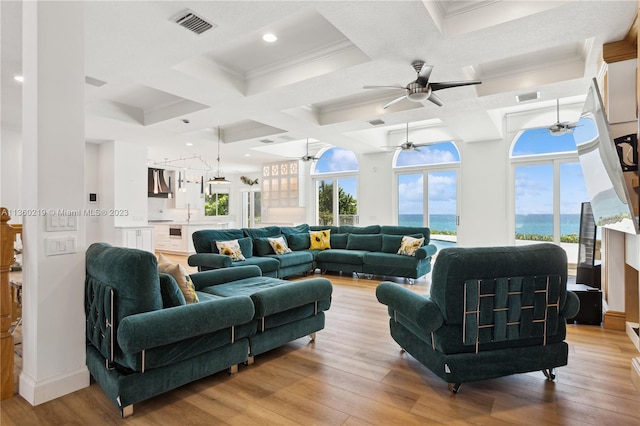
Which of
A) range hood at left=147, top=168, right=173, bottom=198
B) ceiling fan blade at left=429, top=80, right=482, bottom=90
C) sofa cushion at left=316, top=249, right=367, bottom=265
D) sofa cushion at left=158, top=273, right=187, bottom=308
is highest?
ceiling fan blade at left=429, top=80, right=482, bottom=90

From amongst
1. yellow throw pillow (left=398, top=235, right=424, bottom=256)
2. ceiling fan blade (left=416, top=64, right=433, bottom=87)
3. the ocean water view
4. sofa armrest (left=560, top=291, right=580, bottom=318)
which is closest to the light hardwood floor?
sofa armrest (left=560, top=291, right=580, bottom=318)

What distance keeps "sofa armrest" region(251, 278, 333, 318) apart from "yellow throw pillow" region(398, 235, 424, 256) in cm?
323

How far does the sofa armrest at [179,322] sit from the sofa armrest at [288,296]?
0.13m

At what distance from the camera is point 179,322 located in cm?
210

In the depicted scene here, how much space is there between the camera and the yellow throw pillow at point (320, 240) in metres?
7.05

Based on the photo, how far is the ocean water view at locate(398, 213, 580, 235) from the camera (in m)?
6.76

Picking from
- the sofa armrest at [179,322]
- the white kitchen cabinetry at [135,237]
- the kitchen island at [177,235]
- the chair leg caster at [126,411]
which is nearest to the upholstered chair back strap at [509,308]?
the sofa armrest at [179,322]

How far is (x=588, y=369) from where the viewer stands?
8.76 feet

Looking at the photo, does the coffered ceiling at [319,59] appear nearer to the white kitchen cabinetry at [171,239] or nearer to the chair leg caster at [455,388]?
the chair leg caster at [455,388]

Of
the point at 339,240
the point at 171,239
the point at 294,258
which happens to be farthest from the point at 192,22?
the point at 171,239

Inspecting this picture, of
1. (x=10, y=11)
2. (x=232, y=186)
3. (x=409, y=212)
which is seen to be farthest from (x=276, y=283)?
(x=232, y=186)

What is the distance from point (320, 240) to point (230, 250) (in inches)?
85.1

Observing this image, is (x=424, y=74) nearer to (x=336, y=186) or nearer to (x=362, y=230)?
(x=362, y=230)

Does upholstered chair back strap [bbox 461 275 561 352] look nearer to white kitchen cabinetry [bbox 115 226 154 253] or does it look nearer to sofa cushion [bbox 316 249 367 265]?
sofa cushion [bbox 316 249 367 265]
